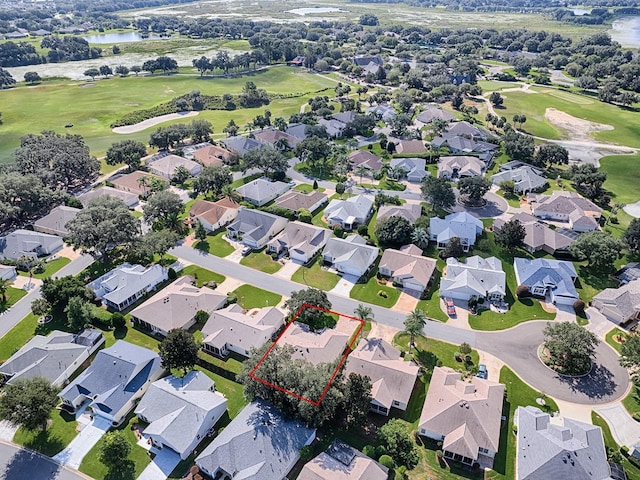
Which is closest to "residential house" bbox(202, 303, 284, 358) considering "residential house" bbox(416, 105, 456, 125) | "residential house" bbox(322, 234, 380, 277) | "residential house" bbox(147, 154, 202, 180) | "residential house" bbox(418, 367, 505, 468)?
"residential house" bbox(322, 234, 380, 277)

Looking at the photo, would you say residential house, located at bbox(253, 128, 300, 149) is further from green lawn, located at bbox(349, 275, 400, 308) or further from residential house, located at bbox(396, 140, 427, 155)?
green lawn, located at bbox(349, 275, 400, 308)

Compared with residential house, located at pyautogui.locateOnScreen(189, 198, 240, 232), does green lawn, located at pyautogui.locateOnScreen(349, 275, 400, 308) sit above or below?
below

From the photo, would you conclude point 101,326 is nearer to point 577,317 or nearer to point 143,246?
point 143,246

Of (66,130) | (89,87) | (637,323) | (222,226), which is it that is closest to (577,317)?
(637,323)

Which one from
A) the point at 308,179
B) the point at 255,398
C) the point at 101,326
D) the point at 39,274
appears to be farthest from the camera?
the point at 308,179

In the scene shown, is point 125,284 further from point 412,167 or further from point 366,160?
point 412,167

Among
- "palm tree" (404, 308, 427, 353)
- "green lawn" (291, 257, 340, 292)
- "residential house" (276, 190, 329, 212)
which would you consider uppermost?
"palm tree" (404, 308, 427, 353)
